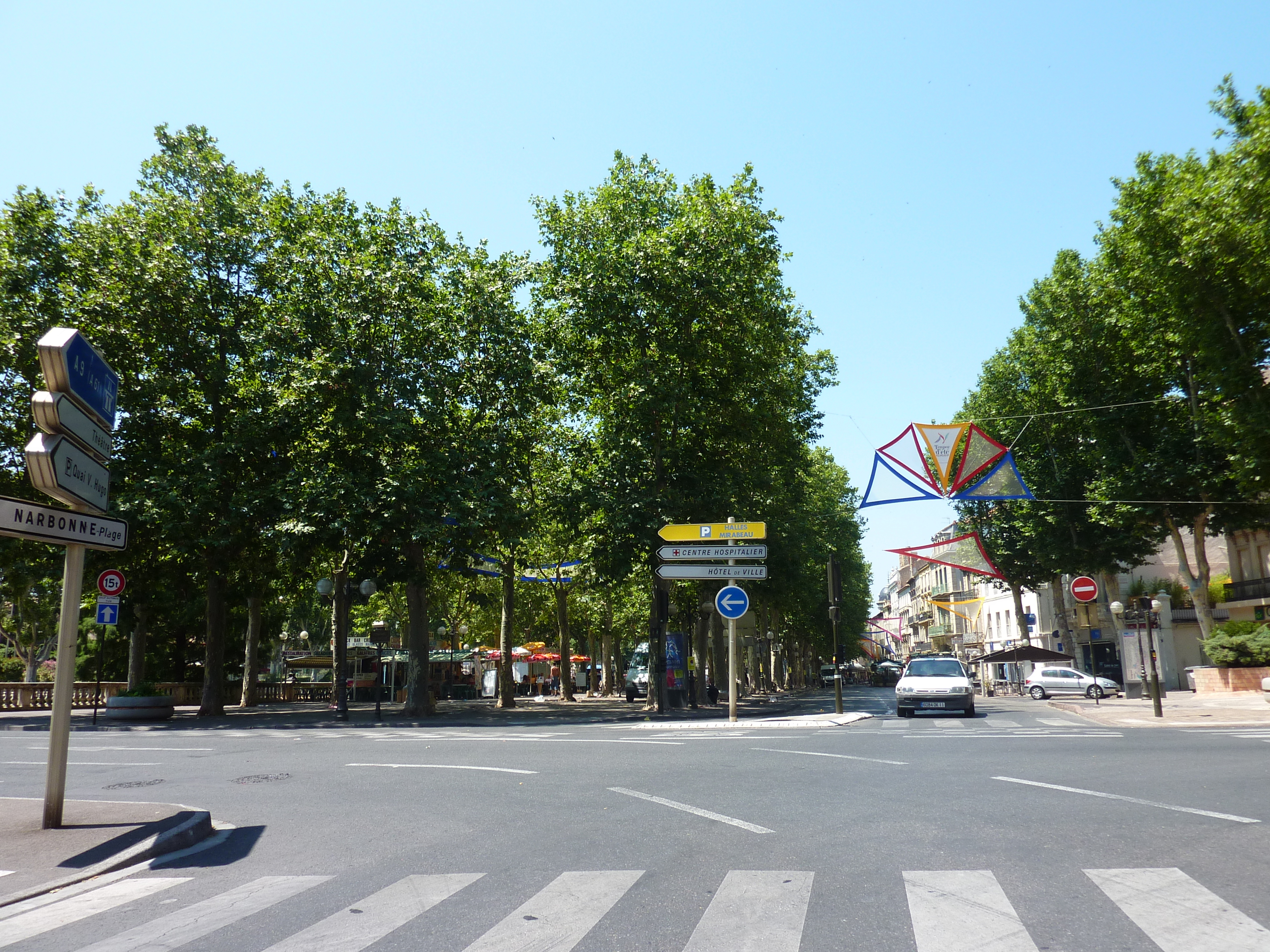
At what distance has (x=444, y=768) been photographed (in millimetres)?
11781

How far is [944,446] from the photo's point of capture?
90.8 ft

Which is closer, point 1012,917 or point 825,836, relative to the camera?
point 1012,917

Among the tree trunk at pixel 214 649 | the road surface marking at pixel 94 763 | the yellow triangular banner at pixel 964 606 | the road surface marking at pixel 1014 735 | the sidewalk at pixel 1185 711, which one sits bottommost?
the sidewalk at pixel 1185 711

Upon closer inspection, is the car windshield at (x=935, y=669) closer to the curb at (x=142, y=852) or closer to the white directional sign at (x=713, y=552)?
the white directional sign at (x=713, y=552)

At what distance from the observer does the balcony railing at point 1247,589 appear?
148 feet

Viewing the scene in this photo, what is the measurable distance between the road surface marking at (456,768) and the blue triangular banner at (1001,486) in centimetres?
2036

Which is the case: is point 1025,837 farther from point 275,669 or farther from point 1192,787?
point 275,669

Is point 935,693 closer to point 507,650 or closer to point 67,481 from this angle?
point 507,650

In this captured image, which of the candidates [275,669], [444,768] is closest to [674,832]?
[444,768]

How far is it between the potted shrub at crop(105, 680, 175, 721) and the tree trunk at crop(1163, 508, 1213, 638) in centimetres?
3390

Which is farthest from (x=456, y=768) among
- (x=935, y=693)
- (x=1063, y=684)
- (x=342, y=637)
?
(x=1063, y=684)

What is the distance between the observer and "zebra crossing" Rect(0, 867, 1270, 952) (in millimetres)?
4469

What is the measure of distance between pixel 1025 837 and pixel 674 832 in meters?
2.65

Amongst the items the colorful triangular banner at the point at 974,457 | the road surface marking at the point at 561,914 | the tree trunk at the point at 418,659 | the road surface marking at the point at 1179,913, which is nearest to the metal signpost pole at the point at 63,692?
the road surface marking at the point at 561,914
